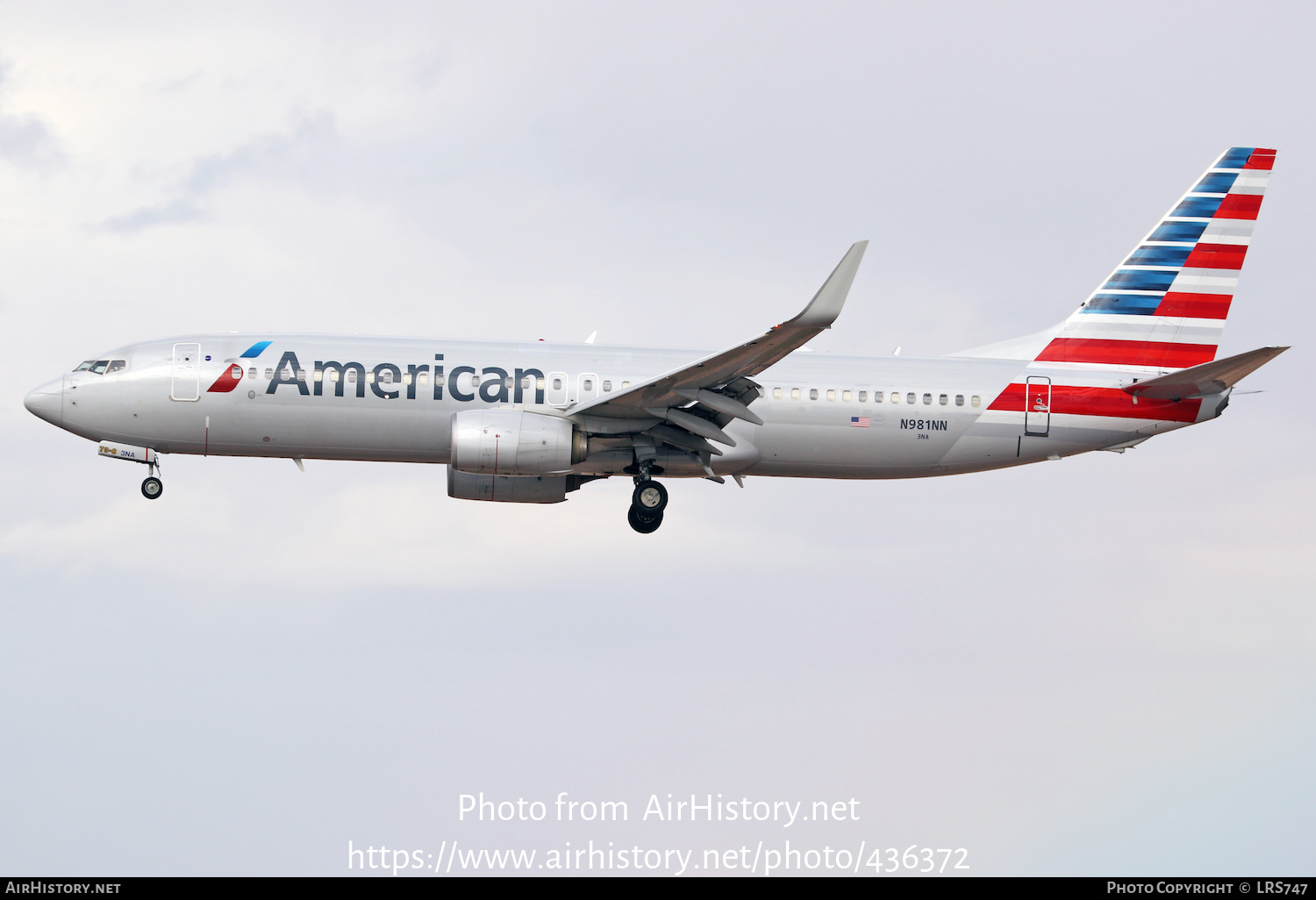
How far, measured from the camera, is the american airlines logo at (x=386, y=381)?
29.8 metres

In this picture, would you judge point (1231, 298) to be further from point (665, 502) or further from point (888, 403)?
point (665, 502)

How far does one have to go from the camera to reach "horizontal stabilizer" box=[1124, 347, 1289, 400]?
2906cm

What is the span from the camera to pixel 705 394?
28.6 metres

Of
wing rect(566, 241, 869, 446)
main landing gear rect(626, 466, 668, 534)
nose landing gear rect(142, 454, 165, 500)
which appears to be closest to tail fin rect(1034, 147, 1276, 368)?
wing rect(566, 241, 869, 446)

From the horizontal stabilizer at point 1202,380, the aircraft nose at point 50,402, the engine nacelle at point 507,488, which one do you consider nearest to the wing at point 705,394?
the engine nacelle at point 507,488

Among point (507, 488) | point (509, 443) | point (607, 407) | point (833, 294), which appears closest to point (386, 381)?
point (509, 443)

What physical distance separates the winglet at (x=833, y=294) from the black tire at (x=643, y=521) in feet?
24.3

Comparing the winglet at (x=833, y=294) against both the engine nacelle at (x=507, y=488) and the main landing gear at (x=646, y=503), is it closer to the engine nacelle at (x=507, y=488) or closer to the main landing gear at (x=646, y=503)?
the main landing gear at (x=646, y=503)

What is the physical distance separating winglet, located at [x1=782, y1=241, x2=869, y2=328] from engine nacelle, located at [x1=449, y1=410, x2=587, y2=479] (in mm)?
6359

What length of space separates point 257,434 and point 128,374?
330 centimetres

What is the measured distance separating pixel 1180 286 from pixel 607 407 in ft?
51.7

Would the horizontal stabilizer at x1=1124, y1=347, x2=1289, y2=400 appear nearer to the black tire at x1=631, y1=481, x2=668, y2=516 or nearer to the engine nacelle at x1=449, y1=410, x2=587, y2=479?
the black tire at x1=631, y1=481, x2=668, y2=516

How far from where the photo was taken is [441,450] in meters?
30.2

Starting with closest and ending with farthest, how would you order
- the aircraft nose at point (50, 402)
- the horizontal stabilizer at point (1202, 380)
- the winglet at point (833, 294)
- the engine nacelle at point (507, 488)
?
1. the winglet at point (833, 294)
2. the horizontal stabilizer at point (1202, 380)
3. the aircraft nose at point (50, 402)
4. the engine nacelle at point (507, 488)
